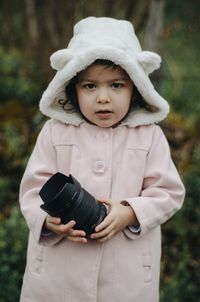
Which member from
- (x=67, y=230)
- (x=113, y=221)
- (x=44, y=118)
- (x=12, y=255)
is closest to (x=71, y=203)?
(x=67, y=230)

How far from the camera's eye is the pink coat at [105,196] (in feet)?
8.10

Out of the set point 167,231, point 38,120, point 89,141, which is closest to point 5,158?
point 38,120

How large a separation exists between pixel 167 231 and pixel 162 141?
1.90m

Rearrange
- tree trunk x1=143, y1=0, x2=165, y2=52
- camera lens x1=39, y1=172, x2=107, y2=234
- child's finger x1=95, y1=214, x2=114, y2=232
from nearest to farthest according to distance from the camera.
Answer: camera lens x1=39, y1=172, x2=107, y2=234 < child's finger x1=95, y1=214, x2=114, y2=232 < tree trunk x1=143, y1=0, x2=165, y2=52

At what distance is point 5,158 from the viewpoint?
498cm

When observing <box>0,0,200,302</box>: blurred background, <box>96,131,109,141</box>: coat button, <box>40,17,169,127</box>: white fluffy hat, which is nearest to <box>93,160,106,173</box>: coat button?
<box>96,131,109,141</box>: coat button

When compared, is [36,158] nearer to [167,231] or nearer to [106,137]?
[106,137]

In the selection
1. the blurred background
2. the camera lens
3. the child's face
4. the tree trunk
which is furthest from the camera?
the tree trunk

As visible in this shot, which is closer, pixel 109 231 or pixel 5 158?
pixel 109 231

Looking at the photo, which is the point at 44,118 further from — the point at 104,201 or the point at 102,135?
the point at 104,201

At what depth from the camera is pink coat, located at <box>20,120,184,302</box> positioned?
8.10 ft

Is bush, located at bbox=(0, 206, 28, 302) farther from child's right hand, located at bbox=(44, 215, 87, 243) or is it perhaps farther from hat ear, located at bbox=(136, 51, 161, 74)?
hat ear, located at bbox=(136, 51, 161, 74)

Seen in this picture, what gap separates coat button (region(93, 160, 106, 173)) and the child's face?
0.56ft

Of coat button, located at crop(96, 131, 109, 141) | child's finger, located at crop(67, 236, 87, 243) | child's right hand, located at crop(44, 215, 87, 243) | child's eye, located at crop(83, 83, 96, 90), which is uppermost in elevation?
child's eye, located at crop(83, 83, 96, 90)
